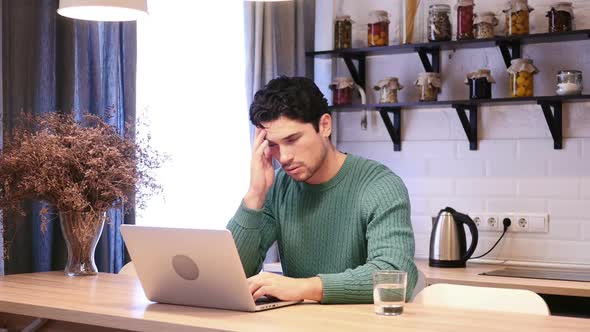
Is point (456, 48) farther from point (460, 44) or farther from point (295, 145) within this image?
point (295, 145)

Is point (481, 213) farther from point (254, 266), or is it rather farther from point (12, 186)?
point (12, 186)

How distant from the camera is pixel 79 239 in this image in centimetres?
280

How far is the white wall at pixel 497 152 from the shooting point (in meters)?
3.57

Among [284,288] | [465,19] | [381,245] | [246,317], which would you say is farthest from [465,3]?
[246,317]

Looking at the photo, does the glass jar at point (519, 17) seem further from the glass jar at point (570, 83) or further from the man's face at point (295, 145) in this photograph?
the man's face at point (295, 145)

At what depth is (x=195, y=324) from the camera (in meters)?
1.82

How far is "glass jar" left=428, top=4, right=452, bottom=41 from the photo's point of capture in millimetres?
3719

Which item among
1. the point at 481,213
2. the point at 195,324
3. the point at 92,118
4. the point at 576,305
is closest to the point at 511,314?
the point at 195,324

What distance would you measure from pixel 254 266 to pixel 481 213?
159 cm

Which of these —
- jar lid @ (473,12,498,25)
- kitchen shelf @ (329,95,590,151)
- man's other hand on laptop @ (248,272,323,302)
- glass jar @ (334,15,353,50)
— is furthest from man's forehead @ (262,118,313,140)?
glass jar @ (334,15,353,50)

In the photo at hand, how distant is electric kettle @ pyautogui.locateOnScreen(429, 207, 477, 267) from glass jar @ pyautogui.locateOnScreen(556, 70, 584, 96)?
0.62m

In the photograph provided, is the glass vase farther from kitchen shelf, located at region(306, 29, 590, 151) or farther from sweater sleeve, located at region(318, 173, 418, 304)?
kitchen shelf, located at region(306, 29, 590, 151)

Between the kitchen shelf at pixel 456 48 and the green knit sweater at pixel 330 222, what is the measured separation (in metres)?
1.33

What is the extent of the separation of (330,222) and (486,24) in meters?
1.56
